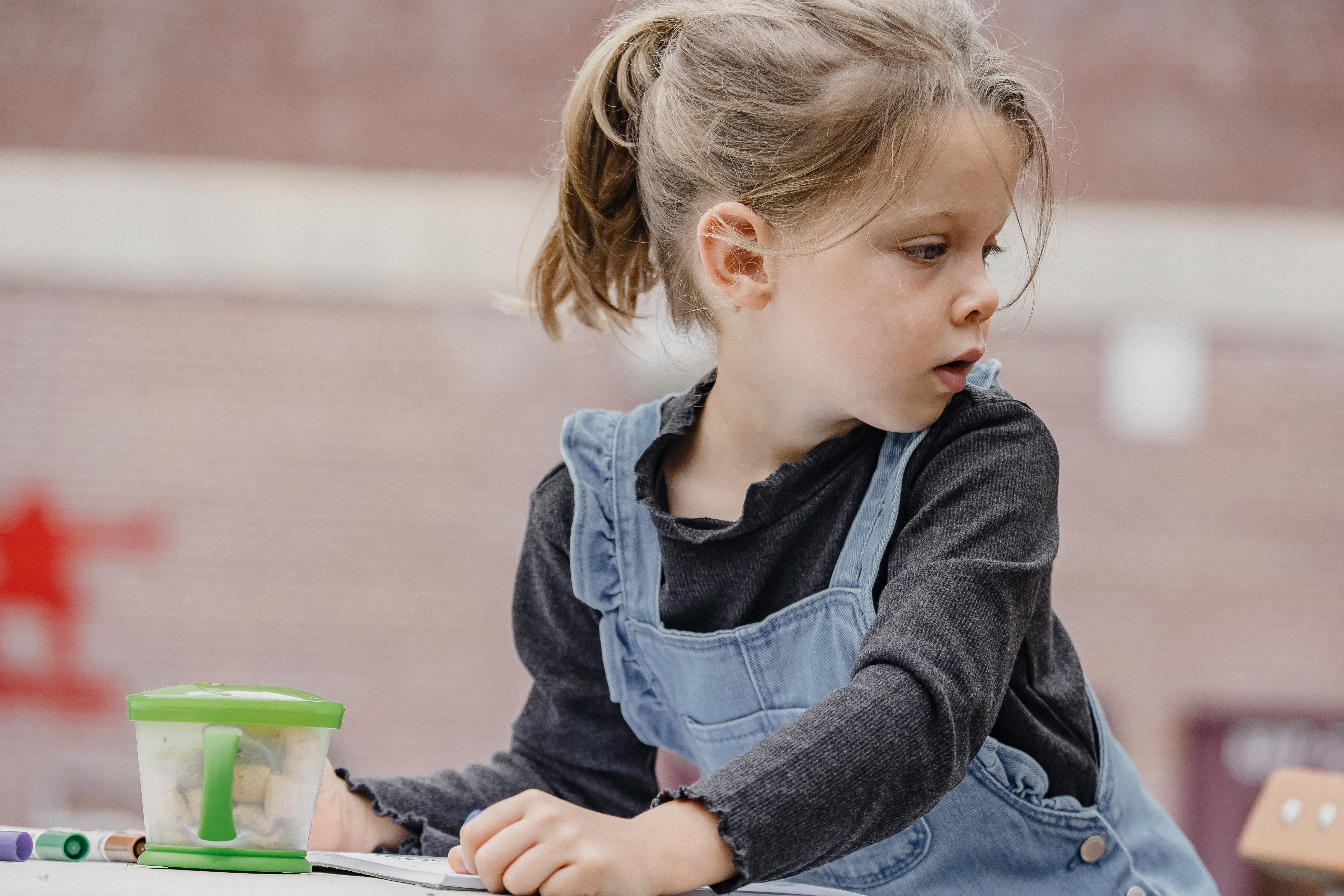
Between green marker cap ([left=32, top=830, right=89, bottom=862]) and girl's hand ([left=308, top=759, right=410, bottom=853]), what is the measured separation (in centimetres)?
13

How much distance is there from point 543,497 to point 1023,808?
351 millimetres

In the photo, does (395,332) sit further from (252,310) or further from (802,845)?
(802,845)

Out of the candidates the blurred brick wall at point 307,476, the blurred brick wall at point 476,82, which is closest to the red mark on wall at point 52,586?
the blurred brick wall at point 307,476

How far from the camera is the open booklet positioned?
52 cm

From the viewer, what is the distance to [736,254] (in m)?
0.75

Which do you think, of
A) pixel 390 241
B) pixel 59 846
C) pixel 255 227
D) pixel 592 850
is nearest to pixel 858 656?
pixel 592 850

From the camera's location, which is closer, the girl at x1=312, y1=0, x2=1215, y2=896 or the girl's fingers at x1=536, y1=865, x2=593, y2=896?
the girl's fingers at x1=536, y1=865, x2=593, y2=896

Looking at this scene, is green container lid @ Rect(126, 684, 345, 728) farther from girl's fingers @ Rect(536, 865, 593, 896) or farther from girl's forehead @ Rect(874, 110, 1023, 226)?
girl's forehead @ Rect(874, 110, 1023, 226)

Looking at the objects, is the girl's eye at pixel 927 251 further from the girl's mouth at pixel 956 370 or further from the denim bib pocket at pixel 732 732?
the denim bib pocket at pixel 732 732

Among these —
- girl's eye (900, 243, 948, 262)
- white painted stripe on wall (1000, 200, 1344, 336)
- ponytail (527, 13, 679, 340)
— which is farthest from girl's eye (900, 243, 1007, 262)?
white painted stripe on wall (1000, 200, 1344, 336)

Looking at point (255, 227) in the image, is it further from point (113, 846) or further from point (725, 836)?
point (725, 836)

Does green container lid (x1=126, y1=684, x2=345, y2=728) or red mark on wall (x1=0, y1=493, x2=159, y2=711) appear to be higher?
green container lid (x1=126, y1=684, x2=345, y2=728)

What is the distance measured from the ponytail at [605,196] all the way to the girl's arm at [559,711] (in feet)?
0.44

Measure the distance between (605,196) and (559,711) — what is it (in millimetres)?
338
